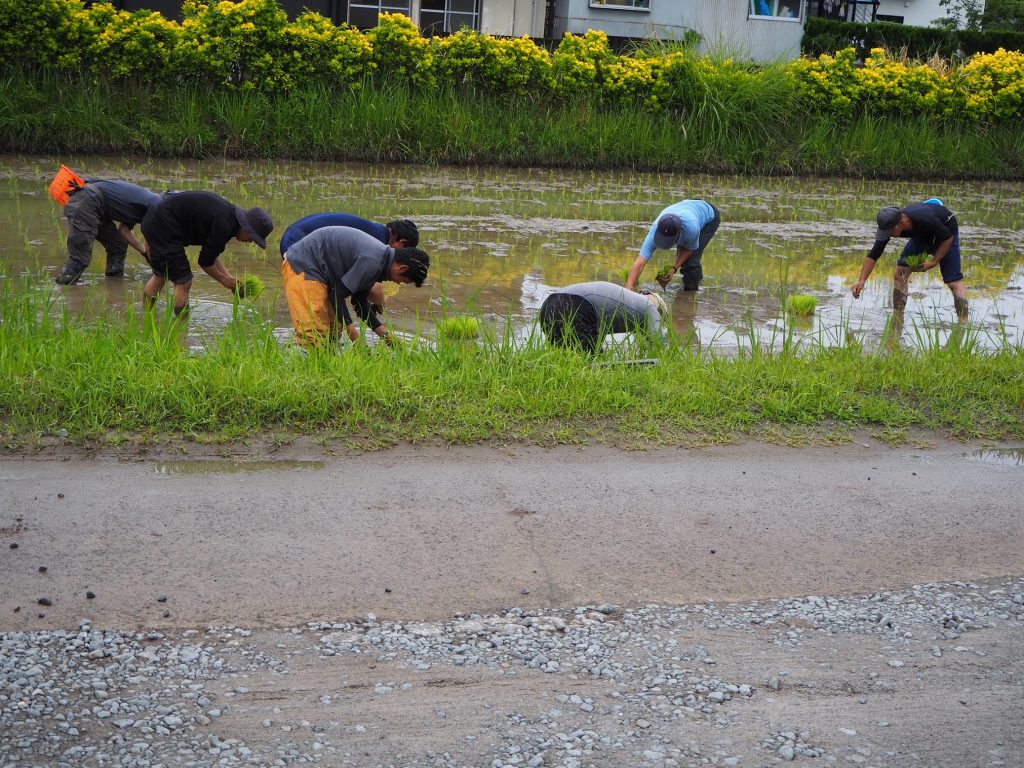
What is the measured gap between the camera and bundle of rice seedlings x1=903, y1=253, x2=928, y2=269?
940 cm

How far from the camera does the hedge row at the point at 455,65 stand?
15.1 m

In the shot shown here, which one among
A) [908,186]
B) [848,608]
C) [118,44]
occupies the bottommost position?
[848,608]

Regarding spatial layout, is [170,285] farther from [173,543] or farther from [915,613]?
[915,613]

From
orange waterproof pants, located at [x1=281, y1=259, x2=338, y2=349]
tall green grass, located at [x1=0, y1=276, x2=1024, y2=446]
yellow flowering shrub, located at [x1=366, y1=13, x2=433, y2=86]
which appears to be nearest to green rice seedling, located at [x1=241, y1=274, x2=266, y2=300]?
tall green grass, located at [x1=0, y1=276, x2=1024, y2=446]

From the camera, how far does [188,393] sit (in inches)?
→ 226

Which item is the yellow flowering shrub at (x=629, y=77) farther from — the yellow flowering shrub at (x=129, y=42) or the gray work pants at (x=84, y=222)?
the gray work pants at (x=84, y=222)

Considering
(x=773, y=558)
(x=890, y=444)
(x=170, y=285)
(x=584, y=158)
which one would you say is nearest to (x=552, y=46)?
(x=584, y=158)

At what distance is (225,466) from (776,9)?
2494cm

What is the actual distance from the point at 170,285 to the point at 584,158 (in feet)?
30.4

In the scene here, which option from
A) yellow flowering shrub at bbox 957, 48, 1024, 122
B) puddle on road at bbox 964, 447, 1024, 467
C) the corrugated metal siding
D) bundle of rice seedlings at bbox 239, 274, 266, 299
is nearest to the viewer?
puddle on road at bbox 964, 447, 1024, 467

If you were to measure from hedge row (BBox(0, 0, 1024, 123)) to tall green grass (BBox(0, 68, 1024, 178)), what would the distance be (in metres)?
0.18

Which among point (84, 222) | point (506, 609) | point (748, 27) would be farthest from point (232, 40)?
point (748, 27)

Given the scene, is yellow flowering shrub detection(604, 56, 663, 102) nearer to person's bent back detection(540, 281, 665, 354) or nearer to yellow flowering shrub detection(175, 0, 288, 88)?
yellow flowering shrub detection(175, 0, 288, 88)

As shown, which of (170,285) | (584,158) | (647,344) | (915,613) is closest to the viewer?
(915,613)
